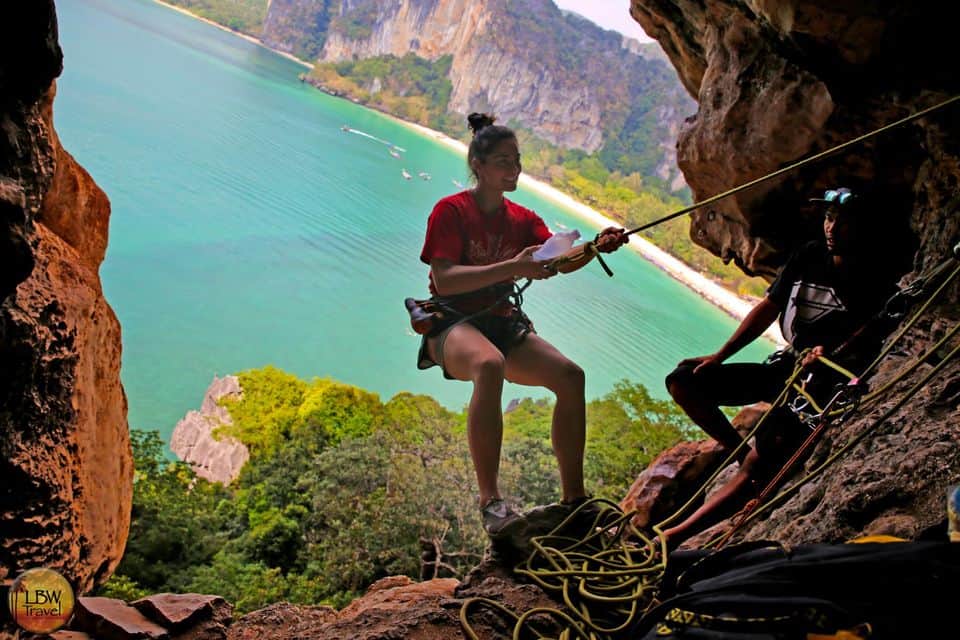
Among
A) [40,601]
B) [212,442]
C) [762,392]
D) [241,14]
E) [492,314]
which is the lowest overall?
[212,442]

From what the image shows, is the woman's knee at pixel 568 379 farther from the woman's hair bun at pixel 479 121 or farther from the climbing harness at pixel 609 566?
the woman's hair bun at pixel 479 121

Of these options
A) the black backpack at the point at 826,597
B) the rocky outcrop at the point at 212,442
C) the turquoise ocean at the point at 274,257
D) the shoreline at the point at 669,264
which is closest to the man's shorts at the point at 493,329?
the black backpack at the point at 826,597

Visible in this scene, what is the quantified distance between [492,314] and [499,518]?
2.43ft

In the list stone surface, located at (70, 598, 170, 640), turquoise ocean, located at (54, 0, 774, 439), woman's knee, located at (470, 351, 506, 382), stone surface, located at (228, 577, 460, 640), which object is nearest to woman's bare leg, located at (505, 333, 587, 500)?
woman's knee, located at (470, 351, 506, 382)

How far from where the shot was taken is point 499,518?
2330 millimetres

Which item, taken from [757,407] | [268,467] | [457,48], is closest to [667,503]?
[757,407]

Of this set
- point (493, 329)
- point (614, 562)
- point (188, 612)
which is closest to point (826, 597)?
point (614, 562)

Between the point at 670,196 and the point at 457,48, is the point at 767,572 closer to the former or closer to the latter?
the point at 670,196

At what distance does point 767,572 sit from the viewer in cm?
131

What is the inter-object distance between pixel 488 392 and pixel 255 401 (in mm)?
14492

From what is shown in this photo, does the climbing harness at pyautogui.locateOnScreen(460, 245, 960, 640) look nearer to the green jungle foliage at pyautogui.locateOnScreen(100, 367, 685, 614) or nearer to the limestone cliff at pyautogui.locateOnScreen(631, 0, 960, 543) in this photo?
the limestone cliff at pyautogui.locateOnScreen(631, 0, 960, 543)

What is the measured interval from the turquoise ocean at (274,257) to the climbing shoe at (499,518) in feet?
A: 46.1

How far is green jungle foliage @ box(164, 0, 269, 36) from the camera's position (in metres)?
62.1

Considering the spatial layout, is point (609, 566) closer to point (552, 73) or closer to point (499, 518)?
point (499, 518)
